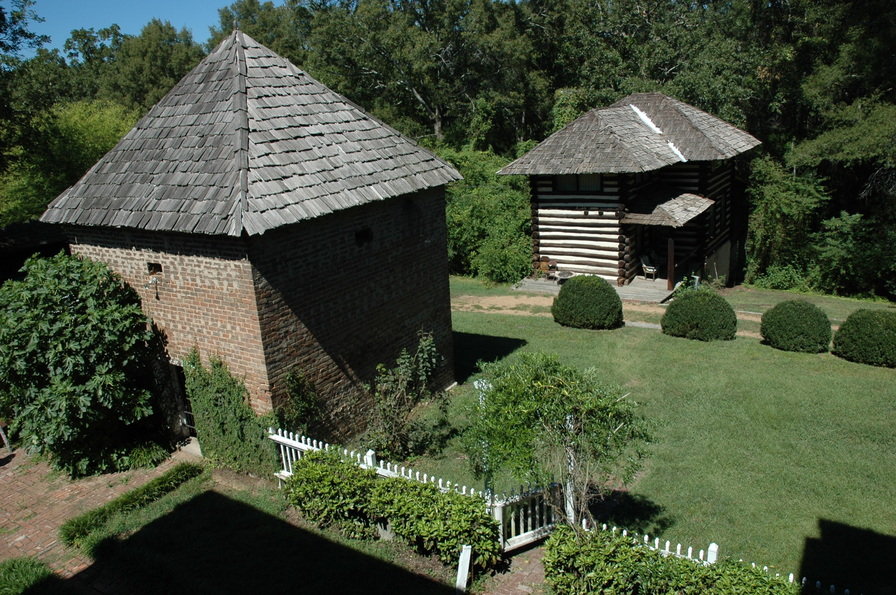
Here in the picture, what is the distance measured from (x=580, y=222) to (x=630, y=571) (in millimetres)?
16862

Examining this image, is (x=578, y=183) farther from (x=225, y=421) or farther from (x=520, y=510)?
(x=520, y=510)

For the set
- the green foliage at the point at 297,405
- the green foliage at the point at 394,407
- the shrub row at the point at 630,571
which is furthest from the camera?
the green foliage at the point at 394,407

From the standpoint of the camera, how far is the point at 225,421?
1024cm

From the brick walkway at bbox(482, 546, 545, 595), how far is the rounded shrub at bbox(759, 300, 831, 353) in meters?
9.97

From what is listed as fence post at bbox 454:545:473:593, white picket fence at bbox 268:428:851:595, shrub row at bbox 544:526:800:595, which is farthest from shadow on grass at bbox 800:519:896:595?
fence post at bbox 454:545:473:593

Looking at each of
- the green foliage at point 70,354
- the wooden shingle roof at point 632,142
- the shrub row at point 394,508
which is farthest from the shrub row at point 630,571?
the wooden shingle roof at point 632,142

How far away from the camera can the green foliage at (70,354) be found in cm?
962

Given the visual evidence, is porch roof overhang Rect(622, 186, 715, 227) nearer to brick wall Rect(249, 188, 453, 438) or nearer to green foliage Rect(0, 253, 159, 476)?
brick wall Rect(249, 188, 453, 438)

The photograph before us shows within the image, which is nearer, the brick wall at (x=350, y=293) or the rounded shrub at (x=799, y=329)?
the brick wall at (x=350, y=293)

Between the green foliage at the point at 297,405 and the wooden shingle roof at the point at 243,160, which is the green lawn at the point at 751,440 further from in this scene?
the wooden shingle roof at the point at 243,160

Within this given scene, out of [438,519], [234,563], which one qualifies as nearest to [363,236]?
[438,519]

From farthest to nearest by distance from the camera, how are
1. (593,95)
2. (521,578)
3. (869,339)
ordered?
(593,95) → (869,339) → (521,578)

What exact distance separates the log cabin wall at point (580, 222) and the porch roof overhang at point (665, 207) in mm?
739

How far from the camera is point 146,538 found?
8.75 meters
